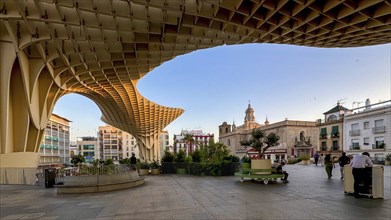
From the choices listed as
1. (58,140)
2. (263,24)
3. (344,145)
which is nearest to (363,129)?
(344,145)

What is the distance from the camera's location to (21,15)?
13797 millimetres

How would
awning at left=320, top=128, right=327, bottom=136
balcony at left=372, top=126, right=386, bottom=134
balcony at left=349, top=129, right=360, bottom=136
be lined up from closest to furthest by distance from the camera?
1. balcony at left=372, top=126, right=386, bottom=134
2. balcony at left=349, top=129, right=360, bottom=136
3. awning at left=320, top=128, right=327, bottom=136

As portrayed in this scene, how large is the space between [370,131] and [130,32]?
46.3m

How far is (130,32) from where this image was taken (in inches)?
642

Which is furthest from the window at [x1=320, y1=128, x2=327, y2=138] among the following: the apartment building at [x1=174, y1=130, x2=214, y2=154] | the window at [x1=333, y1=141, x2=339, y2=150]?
the apartment building at [x1=174, y1=130, x2=214, y2=154]

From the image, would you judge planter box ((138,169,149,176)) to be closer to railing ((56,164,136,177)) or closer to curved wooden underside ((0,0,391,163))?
curved wooden underside ((0,0,391,163))

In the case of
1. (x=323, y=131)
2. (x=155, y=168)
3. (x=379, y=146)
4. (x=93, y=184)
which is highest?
(x=323, y=131)

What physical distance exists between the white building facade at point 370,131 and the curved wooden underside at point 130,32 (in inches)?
1274

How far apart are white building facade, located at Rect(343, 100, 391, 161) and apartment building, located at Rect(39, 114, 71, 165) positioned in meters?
80.5

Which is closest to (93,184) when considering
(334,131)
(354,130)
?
(354,130)

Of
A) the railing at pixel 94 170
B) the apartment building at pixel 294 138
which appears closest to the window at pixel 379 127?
the apartment building at pixel 294 138

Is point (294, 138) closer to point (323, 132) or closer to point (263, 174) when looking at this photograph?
point (323, 132)

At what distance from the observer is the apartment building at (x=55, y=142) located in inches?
3807

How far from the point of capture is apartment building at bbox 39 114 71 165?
317ft
